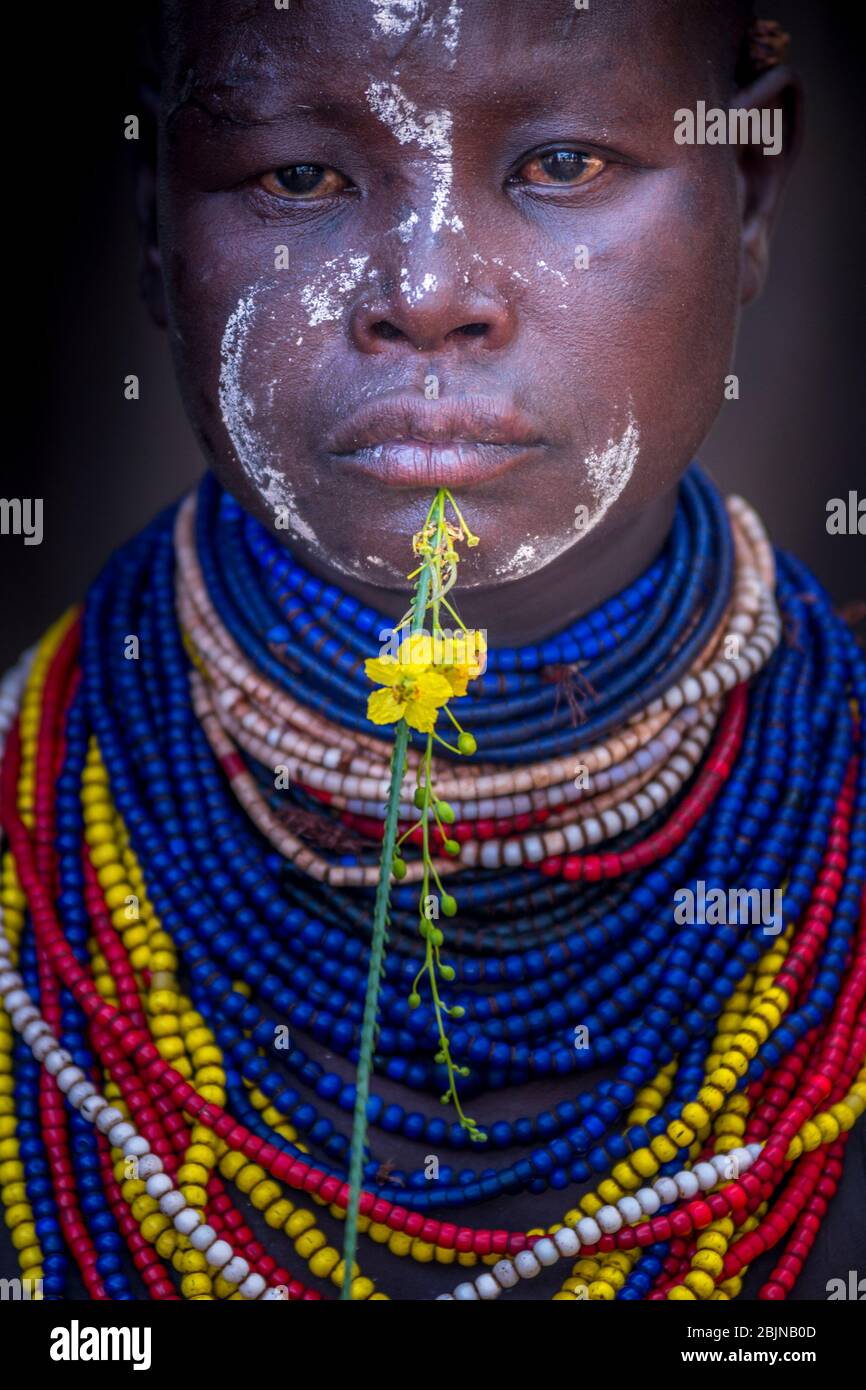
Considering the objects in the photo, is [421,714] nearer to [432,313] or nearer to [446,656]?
[446,656]

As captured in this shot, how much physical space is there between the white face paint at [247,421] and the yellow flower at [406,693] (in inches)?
21.6

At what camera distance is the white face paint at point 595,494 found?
91.8 inches

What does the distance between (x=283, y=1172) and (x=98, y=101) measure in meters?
2.23

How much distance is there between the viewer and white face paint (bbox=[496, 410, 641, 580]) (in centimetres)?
233

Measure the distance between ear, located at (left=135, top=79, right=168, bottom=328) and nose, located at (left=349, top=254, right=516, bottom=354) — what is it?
532 mm

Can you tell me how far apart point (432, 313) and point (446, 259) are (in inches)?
2.9

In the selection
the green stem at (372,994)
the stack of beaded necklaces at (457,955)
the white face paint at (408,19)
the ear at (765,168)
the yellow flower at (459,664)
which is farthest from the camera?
the ear at (765,168)

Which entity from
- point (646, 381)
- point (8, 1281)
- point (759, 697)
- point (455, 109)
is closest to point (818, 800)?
point (759, 697)

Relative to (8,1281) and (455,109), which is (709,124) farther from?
(8,1281)

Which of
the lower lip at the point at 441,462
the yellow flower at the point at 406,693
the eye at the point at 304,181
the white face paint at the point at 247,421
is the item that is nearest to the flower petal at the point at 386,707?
the yellow flower at the point at 406,693

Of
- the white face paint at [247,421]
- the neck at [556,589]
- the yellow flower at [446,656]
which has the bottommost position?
the yellow flower at [446,656]

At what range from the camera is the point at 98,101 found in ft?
11.8

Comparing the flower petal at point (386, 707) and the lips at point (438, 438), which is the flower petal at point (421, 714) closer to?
the flower petal at point (386, 707)

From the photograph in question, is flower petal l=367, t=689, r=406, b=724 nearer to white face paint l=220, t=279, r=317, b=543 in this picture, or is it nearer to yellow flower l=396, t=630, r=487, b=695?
yellow flower l=396, t=630, r=487, b=695
